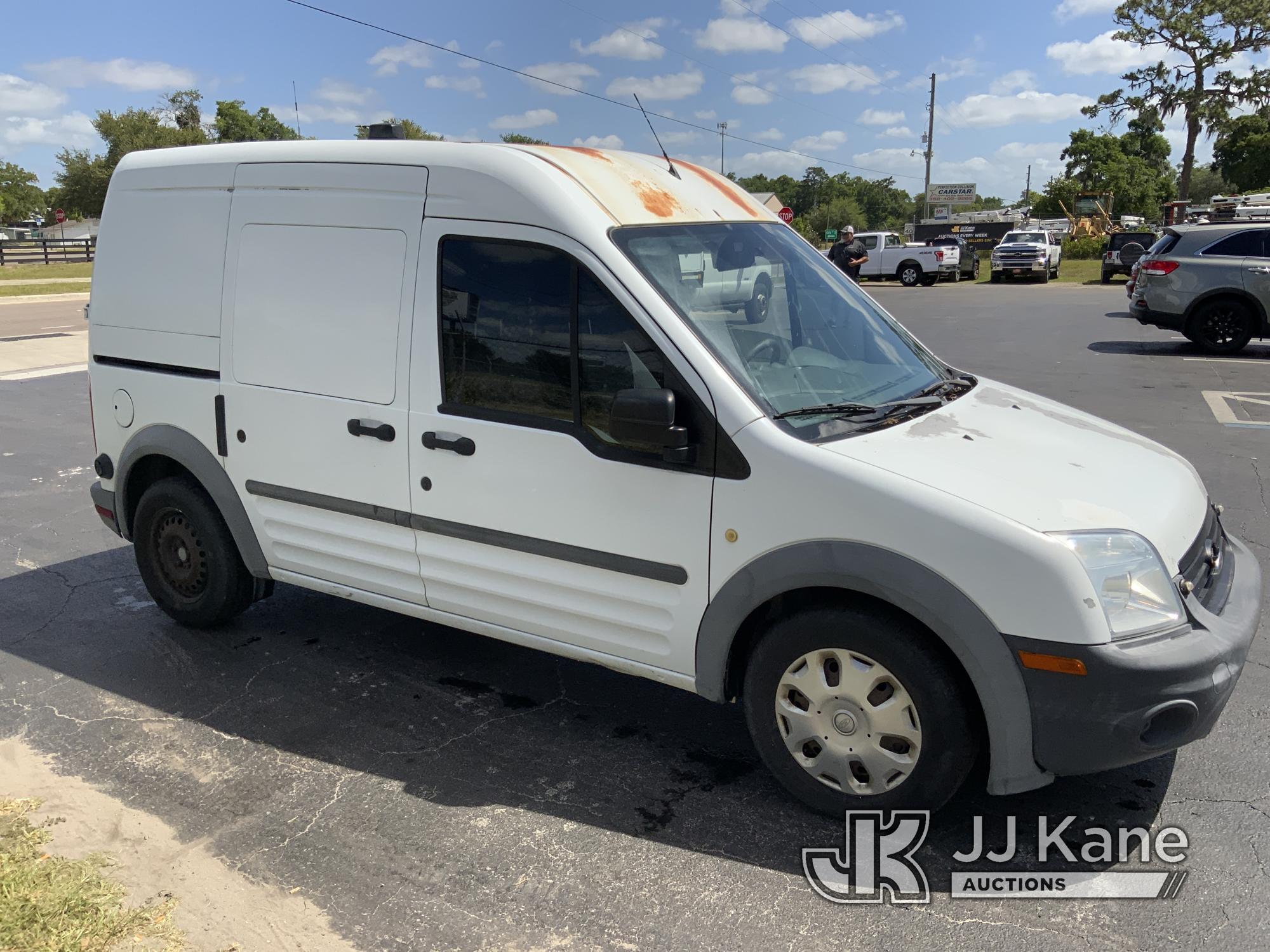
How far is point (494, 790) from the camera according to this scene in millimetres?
3461

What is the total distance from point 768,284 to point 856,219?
107 m

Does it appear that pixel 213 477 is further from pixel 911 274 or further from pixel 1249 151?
pixel 1249 151

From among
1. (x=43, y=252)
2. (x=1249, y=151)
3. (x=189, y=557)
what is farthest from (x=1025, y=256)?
(x=1249, y=151)

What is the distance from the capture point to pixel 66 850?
3.15 metres

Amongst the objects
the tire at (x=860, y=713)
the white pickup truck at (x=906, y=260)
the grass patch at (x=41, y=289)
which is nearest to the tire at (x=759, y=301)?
the tire at (x=860, y=713)

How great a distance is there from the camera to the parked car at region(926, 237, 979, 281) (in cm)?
3519

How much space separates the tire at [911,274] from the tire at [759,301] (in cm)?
3279

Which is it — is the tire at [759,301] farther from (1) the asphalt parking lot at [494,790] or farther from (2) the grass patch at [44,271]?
(2) the grass patch at [44,271]

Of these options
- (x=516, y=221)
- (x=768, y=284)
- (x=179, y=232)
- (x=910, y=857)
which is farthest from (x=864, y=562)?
(x=179, y=232)

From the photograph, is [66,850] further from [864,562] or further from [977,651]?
[977,651]

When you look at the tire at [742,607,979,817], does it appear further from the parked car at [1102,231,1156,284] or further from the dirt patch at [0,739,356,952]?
the parked car at [1102,231,1156,284]

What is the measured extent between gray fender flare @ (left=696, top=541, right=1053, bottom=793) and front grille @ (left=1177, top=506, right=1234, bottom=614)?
68 cm

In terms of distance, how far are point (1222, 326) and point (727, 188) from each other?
12.9m

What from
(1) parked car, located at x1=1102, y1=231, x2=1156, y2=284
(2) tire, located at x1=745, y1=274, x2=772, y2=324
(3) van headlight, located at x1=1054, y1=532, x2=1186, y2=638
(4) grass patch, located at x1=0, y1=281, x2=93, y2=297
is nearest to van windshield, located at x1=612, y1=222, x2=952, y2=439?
(2) tire, located at x1=745, y1=274, x2=772, y2=324
